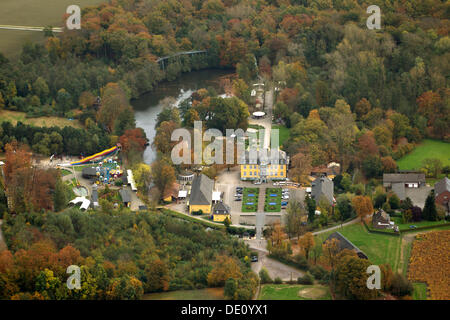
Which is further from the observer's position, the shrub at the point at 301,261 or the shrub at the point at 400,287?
the shrub at the point at 301,261

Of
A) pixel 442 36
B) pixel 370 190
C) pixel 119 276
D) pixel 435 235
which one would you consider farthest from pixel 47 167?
pixel 442 36

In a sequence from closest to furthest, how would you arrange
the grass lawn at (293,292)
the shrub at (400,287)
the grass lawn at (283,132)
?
the shrub at (400,287) → the grass lawn at (293,292) → the grass lawn at (283,132)

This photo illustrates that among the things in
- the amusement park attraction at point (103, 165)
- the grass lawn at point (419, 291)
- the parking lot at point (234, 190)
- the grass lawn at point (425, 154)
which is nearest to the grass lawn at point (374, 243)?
the grass lawn at point (419, 291)

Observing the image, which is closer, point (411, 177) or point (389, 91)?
point (411, 177)

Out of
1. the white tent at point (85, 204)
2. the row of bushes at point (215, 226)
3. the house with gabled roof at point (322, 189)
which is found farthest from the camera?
the house with gabled roof at point (322, 189)

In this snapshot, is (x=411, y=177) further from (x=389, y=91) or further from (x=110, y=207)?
(x=110, y=207)

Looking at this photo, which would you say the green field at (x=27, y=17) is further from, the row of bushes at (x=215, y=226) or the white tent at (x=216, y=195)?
the row of bushes at (x=215, y=226)

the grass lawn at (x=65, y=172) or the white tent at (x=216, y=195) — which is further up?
the grass lawn at (x=65, y=172)
